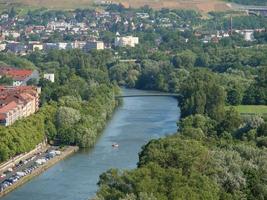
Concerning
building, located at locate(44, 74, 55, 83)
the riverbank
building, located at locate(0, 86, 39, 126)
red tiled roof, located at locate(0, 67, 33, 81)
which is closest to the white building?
building, located at locate(44, 74, 55, 83)

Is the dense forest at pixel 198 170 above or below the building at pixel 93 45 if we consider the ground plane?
above

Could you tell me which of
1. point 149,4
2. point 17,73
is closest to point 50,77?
point 17,73

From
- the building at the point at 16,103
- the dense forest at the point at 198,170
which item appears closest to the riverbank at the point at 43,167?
the building at the point at 16,103

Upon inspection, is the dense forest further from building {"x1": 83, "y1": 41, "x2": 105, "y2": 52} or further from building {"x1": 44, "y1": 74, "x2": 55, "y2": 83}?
building {"x1": 83, "y1": 41, "x2": 105, "y2": 52}

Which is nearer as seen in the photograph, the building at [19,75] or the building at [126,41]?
the building at [19,75]

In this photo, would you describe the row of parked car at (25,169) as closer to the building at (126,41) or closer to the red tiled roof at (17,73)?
the red tiled roof at (17,73)

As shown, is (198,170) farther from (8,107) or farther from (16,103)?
(16,103)
